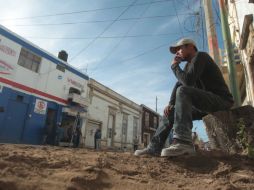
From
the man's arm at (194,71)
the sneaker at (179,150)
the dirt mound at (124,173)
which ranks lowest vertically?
the dirt mound at (124,173)

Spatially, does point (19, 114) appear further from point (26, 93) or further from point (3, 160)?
point (3, 160)

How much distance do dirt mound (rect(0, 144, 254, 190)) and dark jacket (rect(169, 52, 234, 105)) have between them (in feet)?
2.73

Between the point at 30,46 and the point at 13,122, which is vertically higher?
the point at 30,46

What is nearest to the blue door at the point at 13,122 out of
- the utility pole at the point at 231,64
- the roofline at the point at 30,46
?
the roofline at the point at 30,46

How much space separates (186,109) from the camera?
2.67 meters

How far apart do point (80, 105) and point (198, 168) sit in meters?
16.3

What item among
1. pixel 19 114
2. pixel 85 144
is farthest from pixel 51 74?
pixel 85 144

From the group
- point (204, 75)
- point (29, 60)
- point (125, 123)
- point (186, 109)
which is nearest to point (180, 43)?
point (204, 75)

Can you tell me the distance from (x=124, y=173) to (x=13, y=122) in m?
12.5

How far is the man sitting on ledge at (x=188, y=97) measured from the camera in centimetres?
261

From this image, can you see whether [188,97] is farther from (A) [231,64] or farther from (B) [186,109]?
(A) [231,64]

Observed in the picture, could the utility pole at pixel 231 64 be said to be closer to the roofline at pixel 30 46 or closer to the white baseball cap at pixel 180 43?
the white baseball cap at pixel 180 43

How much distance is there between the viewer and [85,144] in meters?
18.8

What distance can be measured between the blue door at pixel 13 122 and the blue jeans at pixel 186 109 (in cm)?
1128
